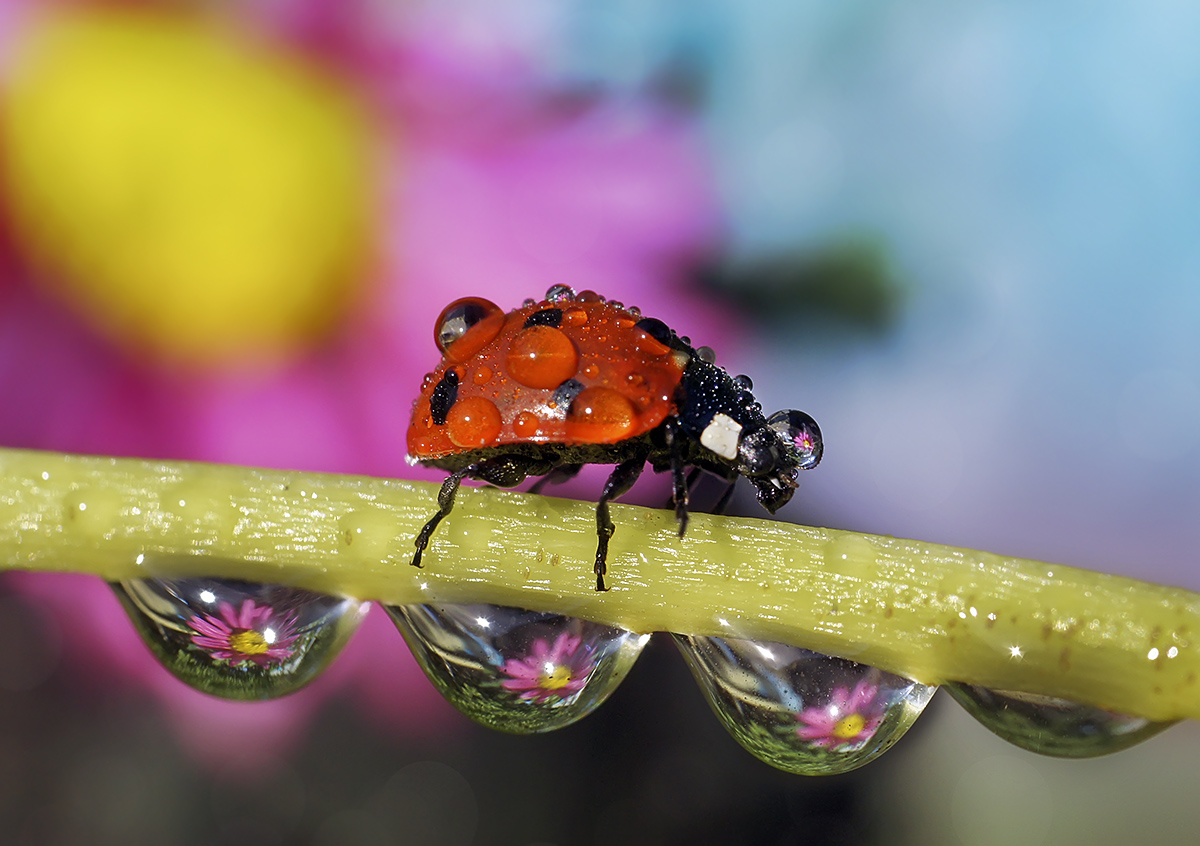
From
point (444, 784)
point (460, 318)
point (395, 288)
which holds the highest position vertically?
point (460, 318)

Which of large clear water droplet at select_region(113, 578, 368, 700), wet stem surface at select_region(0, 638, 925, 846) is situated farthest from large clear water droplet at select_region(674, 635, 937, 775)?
wet stem surface at select_region(0, 638, 925, 846)

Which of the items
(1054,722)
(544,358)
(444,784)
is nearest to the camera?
(1054,722)

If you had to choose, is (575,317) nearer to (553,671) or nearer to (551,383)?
(551,383)

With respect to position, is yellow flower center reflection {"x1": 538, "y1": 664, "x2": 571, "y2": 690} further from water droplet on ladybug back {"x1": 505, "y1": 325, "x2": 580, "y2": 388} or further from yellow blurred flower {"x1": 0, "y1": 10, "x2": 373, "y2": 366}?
yellow blurred flower {"x1": 0, "y1": 10, "x2": 373, "y2": 366}

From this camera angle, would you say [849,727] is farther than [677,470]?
No

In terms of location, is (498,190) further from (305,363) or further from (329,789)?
(329,789)

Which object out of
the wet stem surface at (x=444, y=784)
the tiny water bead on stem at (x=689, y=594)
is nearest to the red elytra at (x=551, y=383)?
the tiny water bead on stem at (x=689, y=594)

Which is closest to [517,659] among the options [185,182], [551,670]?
[551,670]
